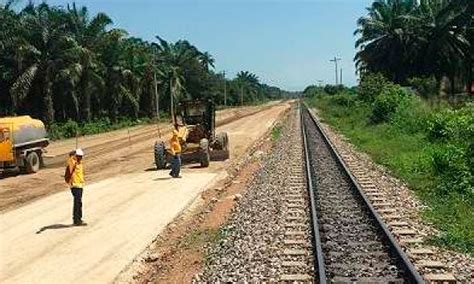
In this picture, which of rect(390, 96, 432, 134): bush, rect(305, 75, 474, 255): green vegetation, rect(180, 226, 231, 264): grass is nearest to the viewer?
rect(180, 226, 231, 264): grass

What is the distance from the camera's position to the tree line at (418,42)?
63.1 metres

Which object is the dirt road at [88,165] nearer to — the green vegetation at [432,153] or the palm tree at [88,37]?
the palm tree at [88,37]

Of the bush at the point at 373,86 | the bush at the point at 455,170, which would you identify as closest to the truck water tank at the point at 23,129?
the bush at the point at 455,170

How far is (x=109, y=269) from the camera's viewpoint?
35.0 feet

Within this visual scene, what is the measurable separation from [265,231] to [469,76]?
196ft

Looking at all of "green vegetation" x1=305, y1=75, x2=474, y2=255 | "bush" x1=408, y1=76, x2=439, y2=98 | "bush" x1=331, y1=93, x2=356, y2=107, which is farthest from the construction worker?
"bush" x1=331, y1=93, x2=356, y2=107

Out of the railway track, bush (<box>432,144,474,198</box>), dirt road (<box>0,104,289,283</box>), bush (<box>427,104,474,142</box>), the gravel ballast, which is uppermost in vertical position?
bush (<box>427,104,474,142</box>)

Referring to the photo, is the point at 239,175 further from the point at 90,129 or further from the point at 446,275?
the point at 90,129

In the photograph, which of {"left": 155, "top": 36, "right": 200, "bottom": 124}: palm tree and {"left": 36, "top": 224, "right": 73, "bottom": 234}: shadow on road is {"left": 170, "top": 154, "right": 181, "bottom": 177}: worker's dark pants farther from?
{"left": 155, "top": 36, "right": 200, "bottom": 124}: palm tree

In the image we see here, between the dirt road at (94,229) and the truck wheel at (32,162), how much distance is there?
→ 4730 mm

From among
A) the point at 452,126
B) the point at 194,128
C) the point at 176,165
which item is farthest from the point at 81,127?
the point at 452,126

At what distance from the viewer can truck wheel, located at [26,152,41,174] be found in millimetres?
25337

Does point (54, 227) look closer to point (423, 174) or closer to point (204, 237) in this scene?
point (204, 237)

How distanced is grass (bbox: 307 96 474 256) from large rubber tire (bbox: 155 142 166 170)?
24.4 feet
